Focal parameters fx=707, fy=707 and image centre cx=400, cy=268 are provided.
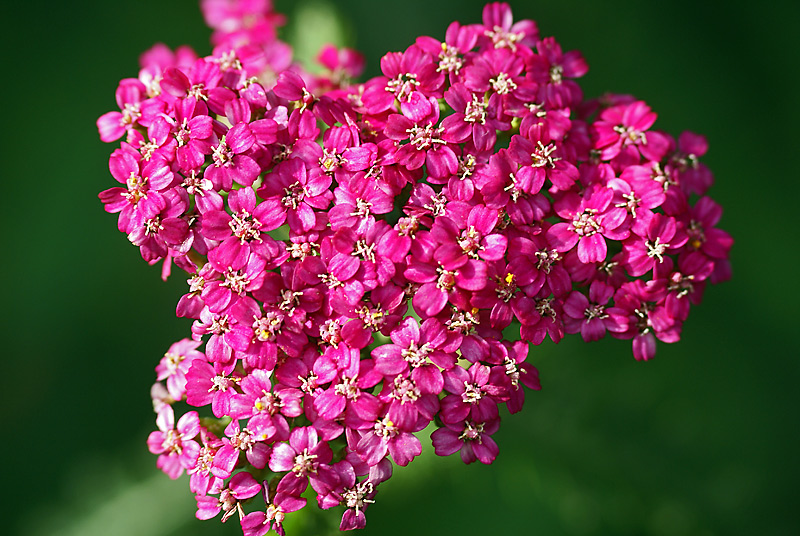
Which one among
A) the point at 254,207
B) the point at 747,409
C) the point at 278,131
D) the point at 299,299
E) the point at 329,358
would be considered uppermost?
the point at 278,131

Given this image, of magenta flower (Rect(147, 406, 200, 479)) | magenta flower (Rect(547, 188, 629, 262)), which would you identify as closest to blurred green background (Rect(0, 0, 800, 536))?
magenta flower (Rect(147, 406, 200, 479))

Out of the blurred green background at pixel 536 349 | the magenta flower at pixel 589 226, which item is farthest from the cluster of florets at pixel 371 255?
the blurred green background at pixel 536 349

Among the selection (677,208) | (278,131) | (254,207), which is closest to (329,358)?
(254,207)

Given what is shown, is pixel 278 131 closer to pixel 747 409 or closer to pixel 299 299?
pixel 299 299

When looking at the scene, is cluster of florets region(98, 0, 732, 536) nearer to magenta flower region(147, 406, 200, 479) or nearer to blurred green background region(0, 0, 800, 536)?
magenta flower region(147, 406, 200, 479)

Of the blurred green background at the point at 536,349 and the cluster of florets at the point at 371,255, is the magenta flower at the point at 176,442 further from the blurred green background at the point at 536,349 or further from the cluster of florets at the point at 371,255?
the blurred green background at the point at 536,349
